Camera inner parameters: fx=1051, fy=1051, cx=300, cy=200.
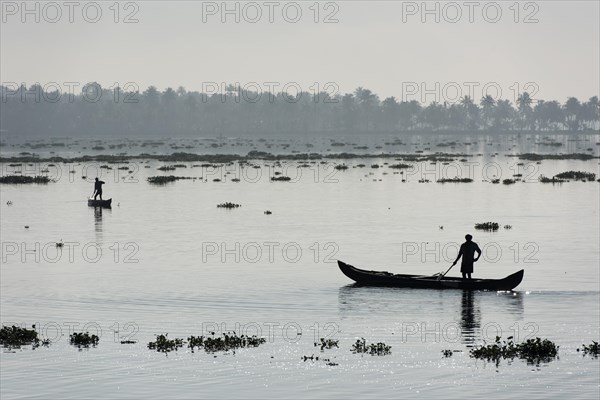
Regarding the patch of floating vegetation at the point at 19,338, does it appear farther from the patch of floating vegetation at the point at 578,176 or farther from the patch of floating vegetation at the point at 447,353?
the patch of floating vegetation at the point at 578,176

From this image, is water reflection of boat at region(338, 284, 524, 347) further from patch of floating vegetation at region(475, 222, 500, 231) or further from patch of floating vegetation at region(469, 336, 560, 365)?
patch of floating vegetation at region(475, 222, 500, 231)

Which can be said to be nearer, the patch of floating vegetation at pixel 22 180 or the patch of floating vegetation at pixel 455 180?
the patch of floating vegetation at pixel 455 180

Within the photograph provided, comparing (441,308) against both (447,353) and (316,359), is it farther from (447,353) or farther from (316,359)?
(316,359)

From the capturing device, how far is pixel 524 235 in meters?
53.1

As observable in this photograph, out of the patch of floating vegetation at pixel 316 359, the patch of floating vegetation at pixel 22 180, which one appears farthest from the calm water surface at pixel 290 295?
the patch of floating vegetation at pixel 22 180

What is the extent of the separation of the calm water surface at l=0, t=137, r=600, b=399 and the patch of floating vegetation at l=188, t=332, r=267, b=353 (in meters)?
0.38

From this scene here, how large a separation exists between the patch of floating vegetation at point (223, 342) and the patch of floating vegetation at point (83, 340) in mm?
2533

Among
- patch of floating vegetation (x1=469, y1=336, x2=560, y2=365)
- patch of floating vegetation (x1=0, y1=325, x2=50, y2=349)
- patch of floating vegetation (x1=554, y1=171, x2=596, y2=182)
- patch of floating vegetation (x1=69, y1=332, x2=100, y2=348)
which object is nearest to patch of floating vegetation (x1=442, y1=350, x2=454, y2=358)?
patch of floating vegetation (x1=469, y1=336, x2=560, y2=365)

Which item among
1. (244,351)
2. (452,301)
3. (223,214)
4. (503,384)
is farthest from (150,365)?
(223,214)

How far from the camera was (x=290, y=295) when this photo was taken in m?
35.3

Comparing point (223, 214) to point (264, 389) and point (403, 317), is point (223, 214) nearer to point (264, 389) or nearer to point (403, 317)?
point (403, 317)

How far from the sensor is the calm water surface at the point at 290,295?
2383 centimetres

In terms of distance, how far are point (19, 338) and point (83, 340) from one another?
1.68 m

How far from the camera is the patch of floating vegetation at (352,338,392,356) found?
2625cm
